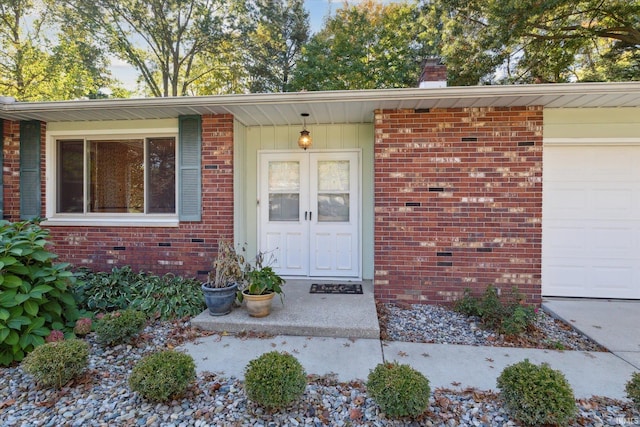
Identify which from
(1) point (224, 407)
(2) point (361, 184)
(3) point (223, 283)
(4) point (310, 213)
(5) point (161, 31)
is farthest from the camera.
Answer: (5) point (161, 31)

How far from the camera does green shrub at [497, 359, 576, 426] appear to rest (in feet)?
5.76

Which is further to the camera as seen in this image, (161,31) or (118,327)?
(161,31)

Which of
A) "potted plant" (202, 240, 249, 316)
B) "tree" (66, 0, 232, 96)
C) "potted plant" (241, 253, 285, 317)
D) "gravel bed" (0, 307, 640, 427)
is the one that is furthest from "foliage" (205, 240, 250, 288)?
"tree" (66, 0, 232, 96)

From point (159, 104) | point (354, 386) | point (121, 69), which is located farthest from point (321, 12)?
point (354, 386)

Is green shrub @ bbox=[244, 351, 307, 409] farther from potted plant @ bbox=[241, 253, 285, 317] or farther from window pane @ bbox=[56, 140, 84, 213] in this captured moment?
window pane @ bbox=[56, 140, 84, 213]

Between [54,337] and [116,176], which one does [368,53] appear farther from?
[54,337]

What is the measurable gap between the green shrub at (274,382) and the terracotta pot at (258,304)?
130 centimetres

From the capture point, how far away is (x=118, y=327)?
280 centimetres

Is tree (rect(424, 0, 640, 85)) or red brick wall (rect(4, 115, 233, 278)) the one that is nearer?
red brick wall (rect(4, 115, 233, 278))

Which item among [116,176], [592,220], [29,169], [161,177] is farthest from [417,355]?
[29,169]

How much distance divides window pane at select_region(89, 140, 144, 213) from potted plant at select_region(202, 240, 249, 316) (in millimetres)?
1921

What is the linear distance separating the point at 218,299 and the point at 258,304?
17.1 inches

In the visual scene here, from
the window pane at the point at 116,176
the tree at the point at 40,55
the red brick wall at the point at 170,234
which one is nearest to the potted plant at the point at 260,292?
the red brick wall at the point at 170,234

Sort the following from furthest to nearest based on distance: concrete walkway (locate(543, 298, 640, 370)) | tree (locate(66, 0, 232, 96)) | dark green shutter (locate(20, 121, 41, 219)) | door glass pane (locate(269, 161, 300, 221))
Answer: tree (locate(66, 0, 232, 96)) → door glass pane (locate(269, 161, 300, 221)) → dark green shutter (locate(20, 121, 41, 219)) → concrete walkway (locate(543, 298, 640, 370))
